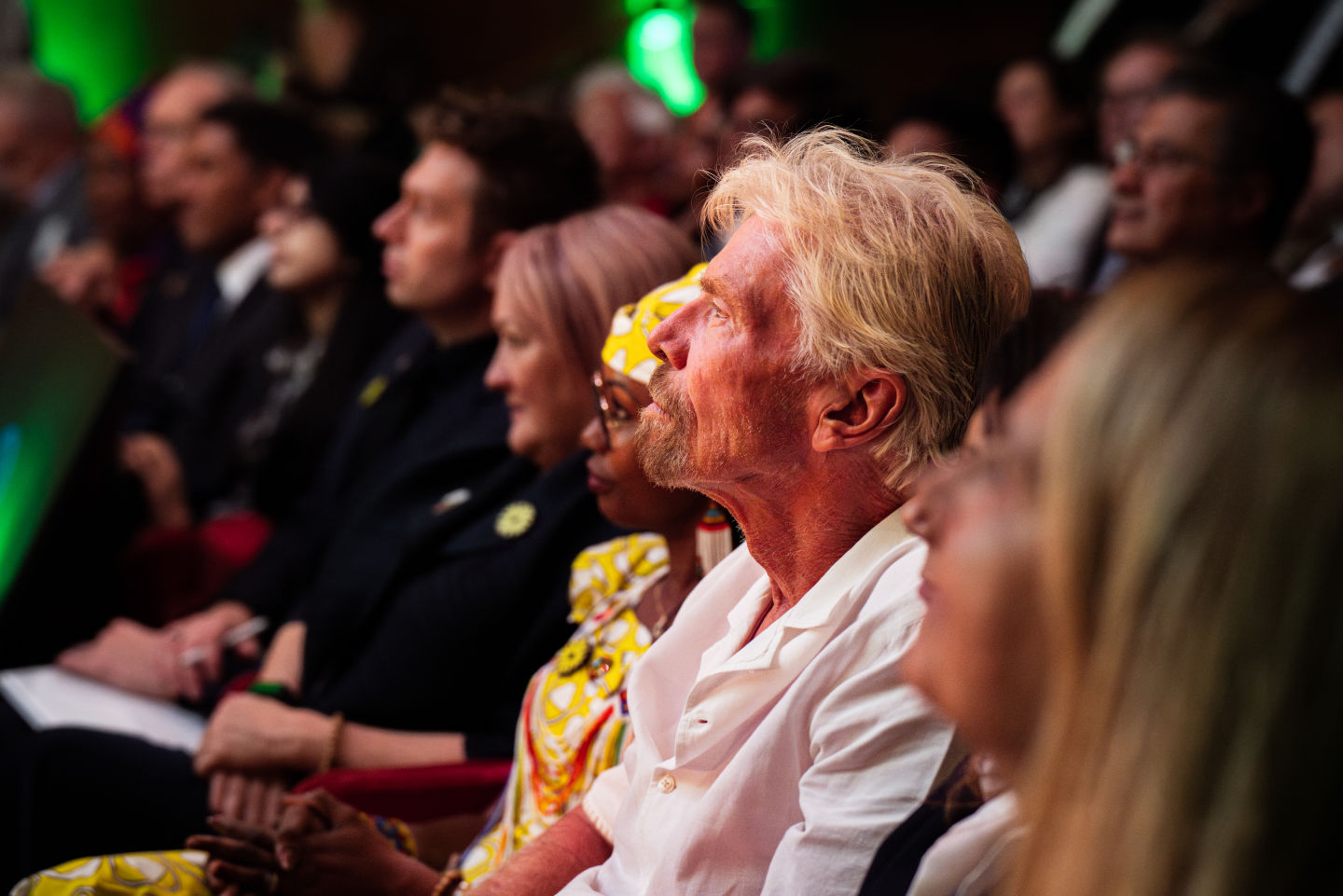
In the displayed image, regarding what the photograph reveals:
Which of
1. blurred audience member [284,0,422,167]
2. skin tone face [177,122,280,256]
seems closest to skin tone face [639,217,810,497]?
skin tone face [177,122,280,256]

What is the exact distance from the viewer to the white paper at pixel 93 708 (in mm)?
2191

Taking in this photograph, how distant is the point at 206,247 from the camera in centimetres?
448

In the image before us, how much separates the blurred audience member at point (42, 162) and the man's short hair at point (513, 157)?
2772 mm

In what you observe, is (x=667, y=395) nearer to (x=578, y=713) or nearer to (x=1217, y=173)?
(x=578, y=713)

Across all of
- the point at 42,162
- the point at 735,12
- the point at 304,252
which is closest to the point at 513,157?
the point at 304,252

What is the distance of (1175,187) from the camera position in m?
2.76

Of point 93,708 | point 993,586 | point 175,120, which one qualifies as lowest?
point 93,708

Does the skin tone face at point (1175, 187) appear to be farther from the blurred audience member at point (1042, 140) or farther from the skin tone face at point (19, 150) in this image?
the skin tone face at point (19, 150)

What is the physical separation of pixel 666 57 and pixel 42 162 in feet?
9.89

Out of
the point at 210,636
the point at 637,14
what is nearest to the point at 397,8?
the point at 637,14

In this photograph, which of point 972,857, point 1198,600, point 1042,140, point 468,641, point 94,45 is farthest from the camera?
point 94,45

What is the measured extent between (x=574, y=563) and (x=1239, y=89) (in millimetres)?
2032

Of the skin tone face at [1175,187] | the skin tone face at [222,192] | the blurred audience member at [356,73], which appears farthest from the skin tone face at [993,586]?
the blurred audience member at [356,73]

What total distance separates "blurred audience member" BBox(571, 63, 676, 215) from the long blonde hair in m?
3.82
